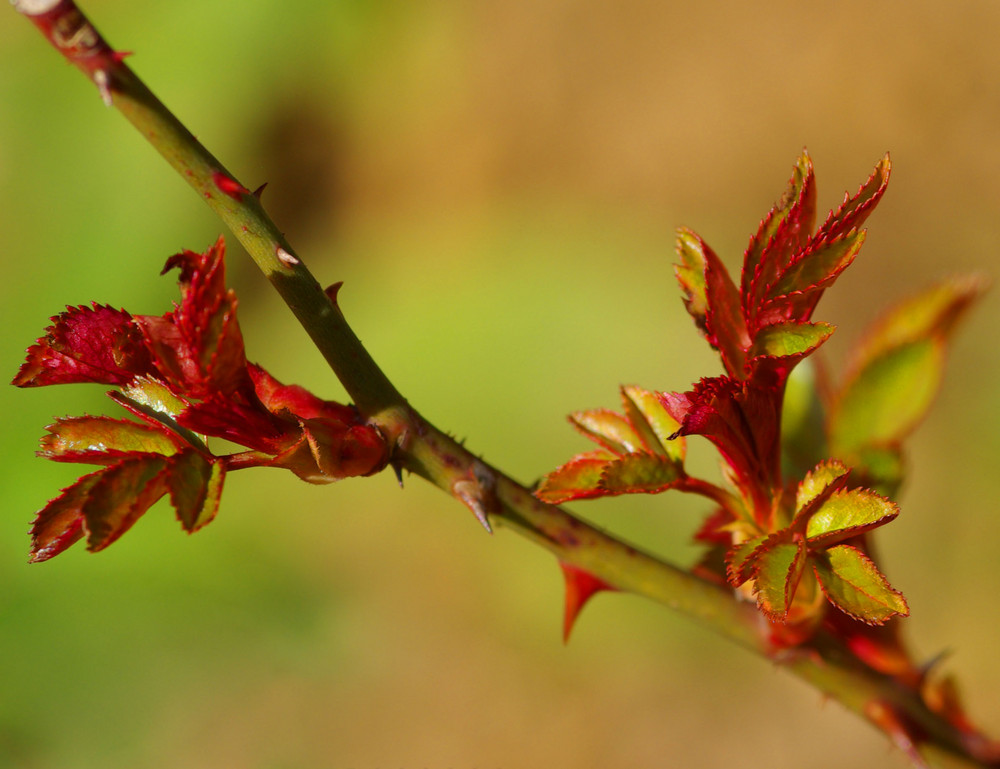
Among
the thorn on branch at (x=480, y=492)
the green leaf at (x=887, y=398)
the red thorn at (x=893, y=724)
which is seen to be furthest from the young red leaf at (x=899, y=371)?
the thorn on branch at (x=480, y=492)

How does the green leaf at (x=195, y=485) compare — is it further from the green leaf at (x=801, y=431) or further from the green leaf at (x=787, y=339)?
the green leaf at (x=801, y=431)

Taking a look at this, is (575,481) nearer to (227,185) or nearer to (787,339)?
(787,339)

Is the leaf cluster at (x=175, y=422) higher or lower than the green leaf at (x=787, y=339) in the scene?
higher

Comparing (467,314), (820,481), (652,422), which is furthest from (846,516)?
(467,314)

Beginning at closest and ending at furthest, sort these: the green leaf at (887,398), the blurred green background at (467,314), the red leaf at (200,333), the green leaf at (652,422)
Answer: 1. the red leaf at (200,333)
2. the green leaf at (652,422)
3. the green leaf at (887,398)
4. the blurred green background at (467,314)

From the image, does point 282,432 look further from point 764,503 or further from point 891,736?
point 891,736

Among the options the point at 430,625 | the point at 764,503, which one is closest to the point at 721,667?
the point at 430,625
